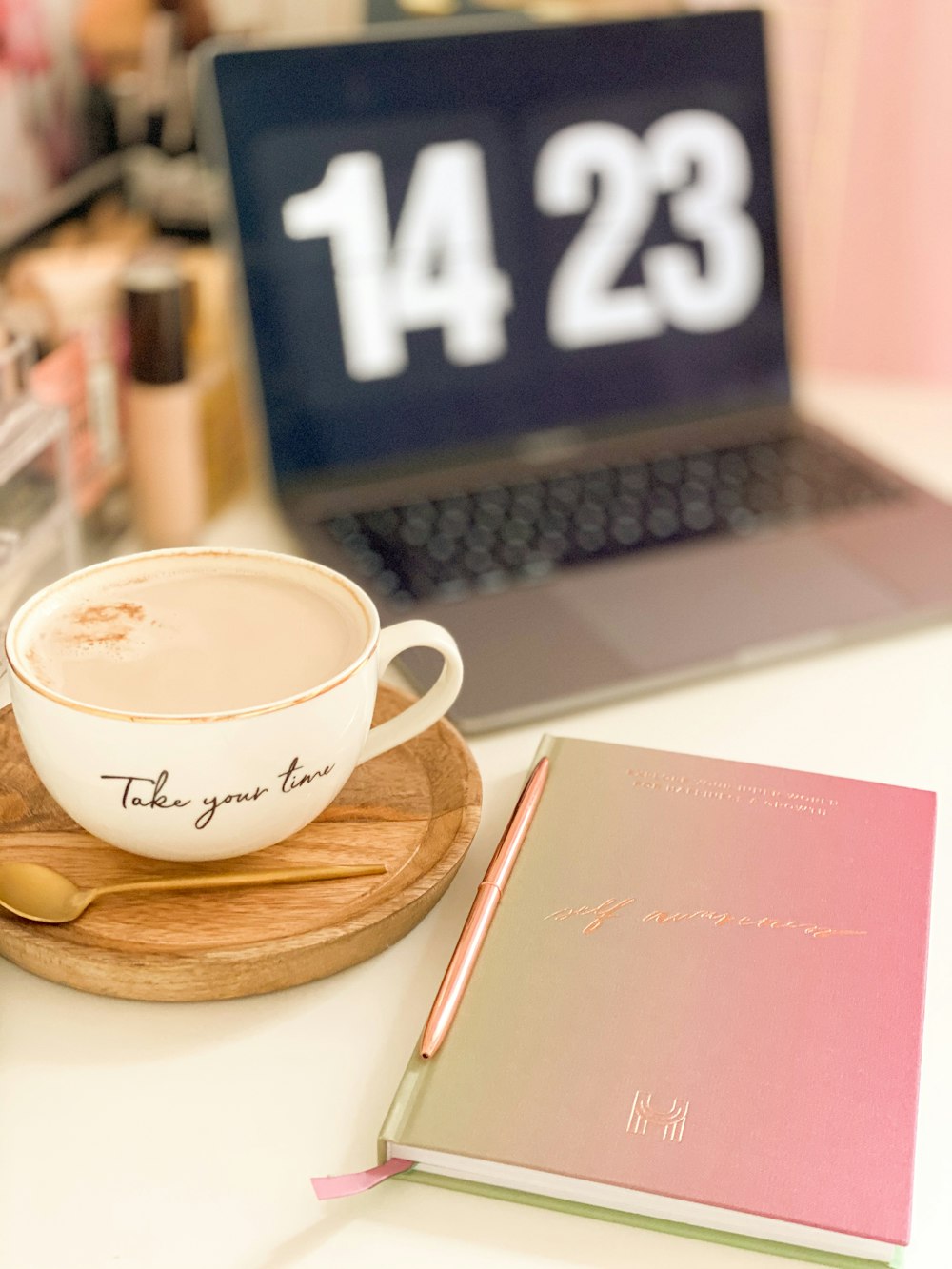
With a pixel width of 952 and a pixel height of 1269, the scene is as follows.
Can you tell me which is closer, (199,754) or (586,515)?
(199,754)

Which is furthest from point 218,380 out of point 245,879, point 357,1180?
point 357,1180

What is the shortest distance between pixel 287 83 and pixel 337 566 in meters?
0.31

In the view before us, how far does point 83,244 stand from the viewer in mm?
912

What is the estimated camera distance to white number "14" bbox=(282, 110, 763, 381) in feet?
2.80

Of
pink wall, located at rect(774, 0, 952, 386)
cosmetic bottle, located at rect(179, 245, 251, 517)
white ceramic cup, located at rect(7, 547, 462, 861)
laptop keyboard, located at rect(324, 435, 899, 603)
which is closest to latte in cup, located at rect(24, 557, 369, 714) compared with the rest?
white ceramic cup, located at rect(7, 547, 462, 861)

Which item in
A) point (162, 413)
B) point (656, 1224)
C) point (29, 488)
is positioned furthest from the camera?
point (162, 413)

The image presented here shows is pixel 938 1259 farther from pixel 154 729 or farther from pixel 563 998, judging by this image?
pixel 154 729

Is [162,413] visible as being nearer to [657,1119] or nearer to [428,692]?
[428,692]

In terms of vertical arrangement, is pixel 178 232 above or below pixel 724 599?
above

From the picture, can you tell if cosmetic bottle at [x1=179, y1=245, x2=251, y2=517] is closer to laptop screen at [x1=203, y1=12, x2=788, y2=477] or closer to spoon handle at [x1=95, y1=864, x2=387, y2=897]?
laptop screen at [x1=203, y1=12, x2=788, y2=477]

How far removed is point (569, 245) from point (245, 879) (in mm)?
597

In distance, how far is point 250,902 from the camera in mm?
467

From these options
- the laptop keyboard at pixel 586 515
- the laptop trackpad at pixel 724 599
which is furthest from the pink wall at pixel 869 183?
the laptop trackpad at pixel 724 599

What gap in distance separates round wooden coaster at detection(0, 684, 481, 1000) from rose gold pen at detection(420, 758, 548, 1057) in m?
0.02
